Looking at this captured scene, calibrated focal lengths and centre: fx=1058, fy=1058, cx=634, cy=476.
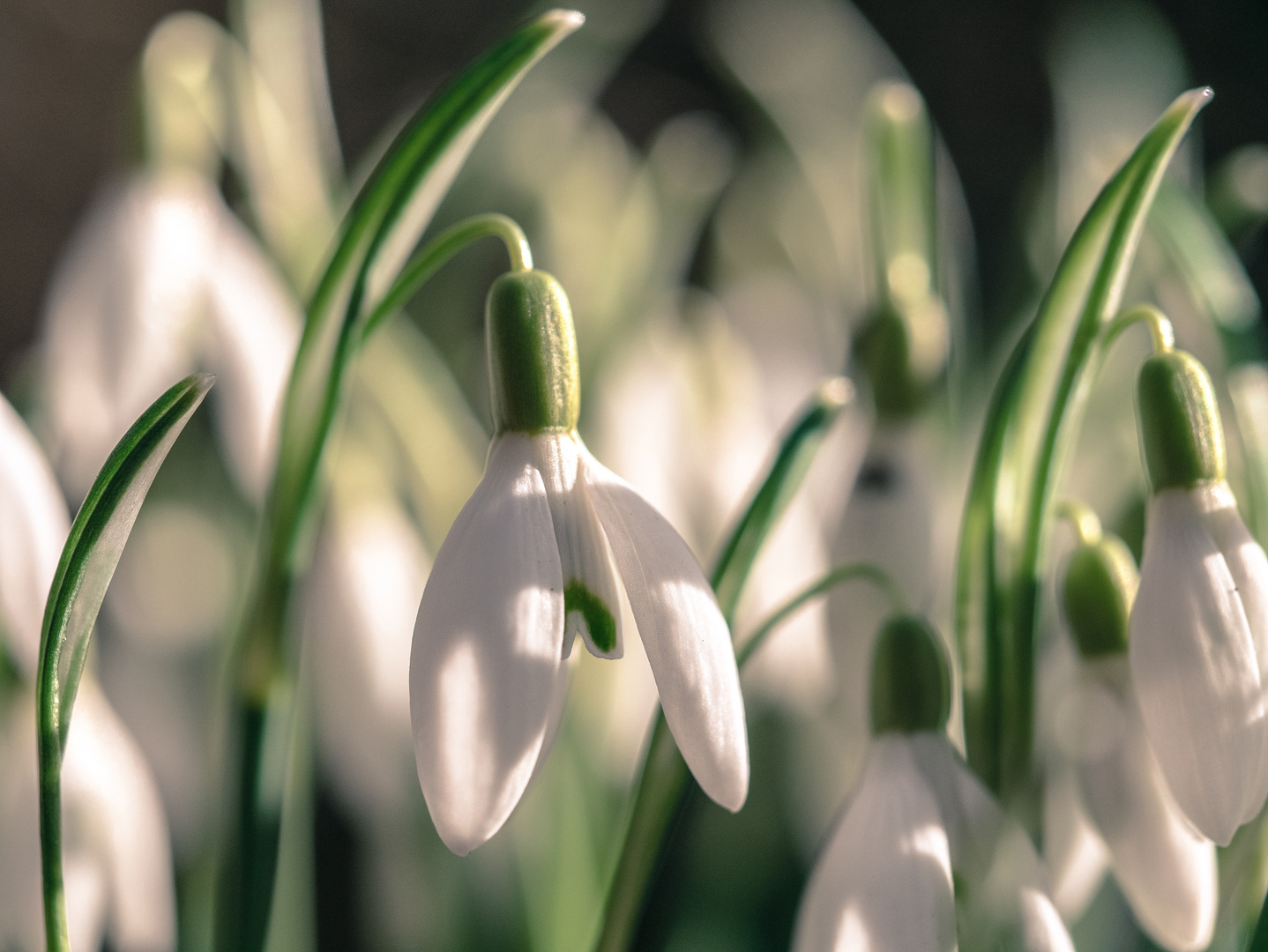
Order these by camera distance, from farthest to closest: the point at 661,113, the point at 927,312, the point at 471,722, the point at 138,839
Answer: the point at 661,113 → the point at 927,312 → the point at 138,839 → the point at 471,722

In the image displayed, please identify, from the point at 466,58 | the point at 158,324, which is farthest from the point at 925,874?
the point at 466,58

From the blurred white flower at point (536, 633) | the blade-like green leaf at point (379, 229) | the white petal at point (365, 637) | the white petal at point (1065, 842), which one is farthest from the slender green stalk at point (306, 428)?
the white petal at point (1065, 842)

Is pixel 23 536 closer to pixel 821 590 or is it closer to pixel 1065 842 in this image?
pixel 821 590

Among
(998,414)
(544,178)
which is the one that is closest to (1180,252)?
(998,414)

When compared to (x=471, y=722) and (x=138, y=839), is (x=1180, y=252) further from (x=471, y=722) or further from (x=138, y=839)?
(x=138, y=839)

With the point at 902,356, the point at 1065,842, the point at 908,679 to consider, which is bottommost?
the point at 1065,842

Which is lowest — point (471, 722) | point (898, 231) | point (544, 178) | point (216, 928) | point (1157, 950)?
point (1157, 950)

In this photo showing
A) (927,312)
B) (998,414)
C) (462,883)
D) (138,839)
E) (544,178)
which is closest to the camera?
(998,414)
